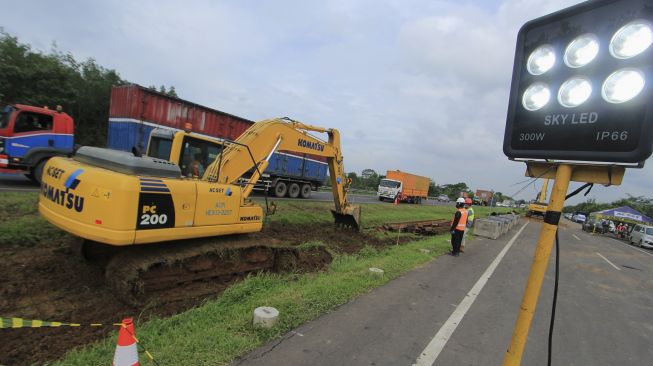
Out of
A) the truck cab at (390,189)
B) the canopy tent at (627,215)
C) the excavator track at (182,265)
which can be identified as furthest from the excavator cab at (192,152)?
the canopy tent at (627,215)

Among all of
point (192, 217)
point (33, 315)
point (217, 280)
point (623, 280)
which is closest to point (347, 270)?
point (217, 280)

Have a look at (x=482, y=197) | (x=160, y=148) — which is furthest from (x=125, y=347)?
(x=482, y=197)

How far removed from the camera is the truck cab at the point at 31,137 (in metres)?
10.3

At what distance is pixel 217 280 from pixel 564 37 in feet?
18.5

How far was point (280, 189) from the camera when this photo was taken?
20.5 metres

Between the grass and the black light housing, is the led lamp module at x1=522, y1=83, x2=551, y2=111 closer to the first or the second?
the black light housing

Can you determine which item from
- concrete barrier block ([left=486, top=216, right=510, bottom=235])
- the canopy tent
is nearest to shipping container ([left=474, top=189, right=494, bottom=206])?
the canopy tent

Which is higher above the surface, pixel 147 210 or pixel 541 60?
pixel 541 60

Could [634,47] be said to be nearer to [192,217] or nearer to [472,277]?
[192,217]

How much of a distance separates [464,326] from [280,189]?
16.4 metres

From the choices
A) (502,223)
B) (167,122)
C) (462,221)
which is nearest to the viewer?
(462,221)

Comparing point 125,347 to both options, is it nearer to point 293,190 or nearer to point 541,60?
point 541,60

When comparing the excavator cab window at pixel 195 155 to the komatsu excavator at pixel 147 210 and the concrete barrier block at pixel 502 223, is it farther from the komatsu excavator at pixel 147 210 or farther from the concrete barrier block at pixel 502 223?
the concrete barrier block at pixel 502 223

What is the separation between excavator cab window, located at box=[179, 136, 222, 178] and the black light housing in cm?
650
